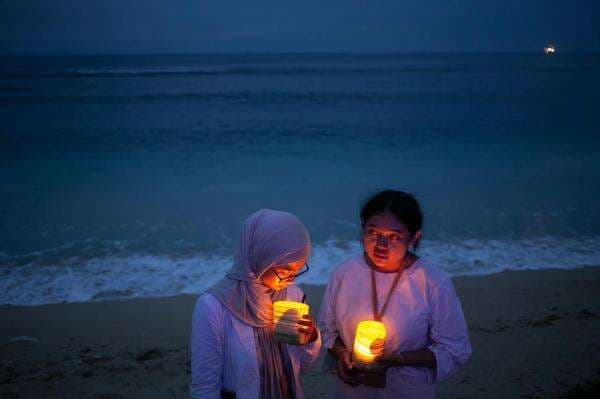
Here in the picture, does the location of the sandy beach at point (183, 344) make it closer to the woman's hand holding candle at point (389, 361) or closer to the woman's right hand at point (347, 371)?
the woman's right hand at point (347, 371)

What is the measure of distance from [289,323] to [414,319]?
2.24 ft

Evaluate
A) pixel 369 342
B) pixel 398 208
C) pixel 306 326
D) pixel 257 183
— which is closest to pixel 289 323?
pixel 306 326

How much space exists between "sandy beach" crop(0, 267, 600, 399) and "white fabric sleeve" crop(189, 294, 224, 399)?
2.15 meters

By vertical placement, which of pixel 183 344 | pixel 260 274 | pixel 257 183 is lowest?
pixel 183 344

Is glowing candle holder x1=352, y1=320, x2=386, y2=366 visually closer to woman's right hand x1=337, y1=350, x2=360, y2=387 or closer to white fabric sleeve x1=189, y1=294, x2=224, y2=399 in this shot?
woman's right hand x1=337, y1=350, x2=360, y2=387

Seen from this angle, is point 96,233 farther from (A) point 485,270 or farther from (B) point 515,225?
(B) point 515,225

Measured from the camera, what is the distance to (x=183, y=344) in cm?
472

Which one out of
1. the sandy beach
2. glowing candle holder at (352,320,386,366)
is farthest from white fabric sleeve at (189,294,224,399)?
the sandy beach

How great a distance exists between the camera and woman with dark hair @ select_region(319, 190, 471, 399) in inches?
83.9

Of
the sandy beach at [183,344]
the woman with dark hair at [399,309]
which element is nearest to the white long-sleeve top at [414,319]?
the woman with dark hair at [399,309]

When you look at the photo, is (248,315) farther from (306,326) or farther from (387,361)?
(387,361)

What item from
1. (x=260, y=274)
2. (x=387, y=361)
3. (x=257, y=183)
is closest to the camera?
(x=260, y=274)

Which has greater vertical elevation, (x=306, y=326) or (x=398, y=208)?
(x=398, y=208)

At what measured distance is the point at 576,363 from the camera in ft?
13.5
